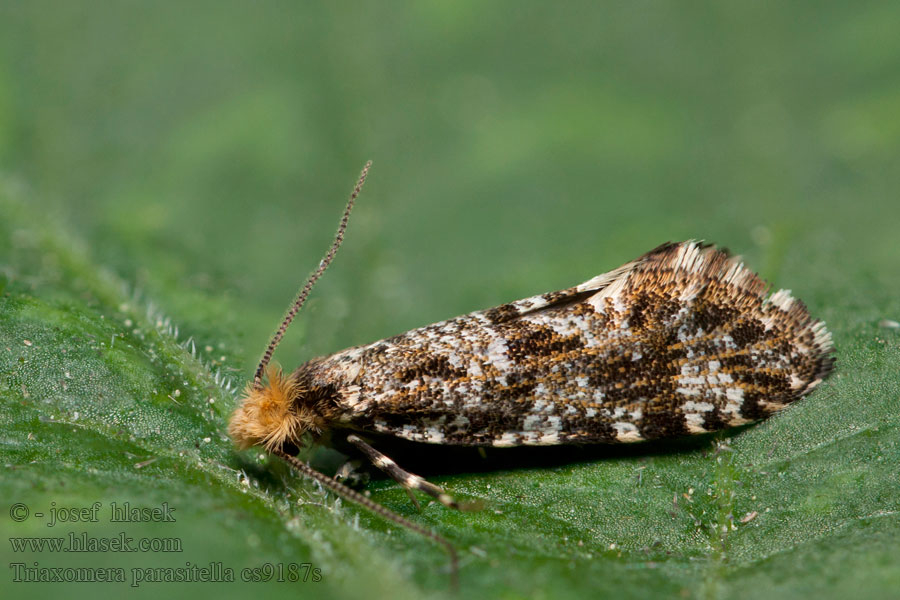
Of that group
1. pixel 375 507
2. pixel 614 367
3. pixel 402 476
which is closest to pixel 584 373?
pixel 614 367

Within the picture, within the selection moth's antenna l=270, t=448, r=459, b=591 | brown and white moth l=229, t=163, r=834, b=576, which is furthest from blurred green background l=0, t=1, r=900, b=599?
brown and white moth l=229, t=163, r=834, b=576

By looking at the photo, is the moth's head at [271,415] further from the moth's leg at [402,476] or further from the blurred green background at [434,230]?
the moth's leg at [402,476]

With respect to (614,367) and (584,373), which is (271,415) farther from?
(614,367)

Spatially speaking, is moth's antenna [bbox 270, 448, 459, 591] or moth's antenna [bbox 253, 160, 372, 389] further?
moth's antenna [bbox 253, 160, 372, 389]

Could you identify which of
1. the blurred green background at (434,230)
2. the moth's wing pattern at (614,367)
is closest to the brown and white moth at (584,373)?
the moth's wing pattern at (614,367)

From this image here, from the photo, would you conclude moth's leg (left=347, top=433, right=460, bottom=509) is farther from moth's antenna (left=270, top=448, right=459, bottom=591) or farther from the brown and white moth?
moth's antenna (left=270, top=448, right=459, bottom=591)

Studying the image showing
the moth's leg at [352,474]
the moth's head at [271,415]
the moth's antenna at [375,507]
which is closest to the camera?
the moth's antenna at [375,507]

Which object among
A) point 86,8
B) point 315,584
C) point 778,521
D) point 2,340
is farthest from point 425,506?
point 86,8
